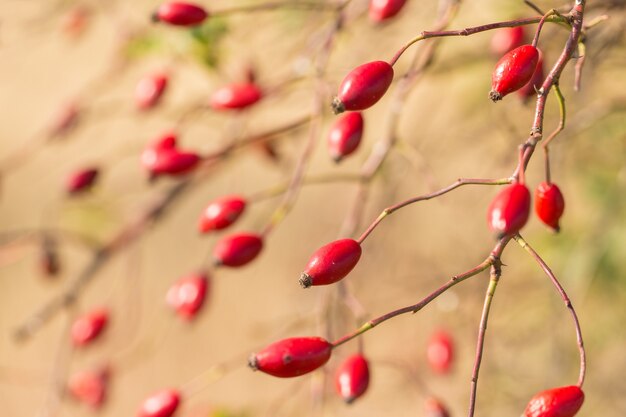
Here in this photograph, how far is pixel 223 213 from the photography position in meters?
0.98

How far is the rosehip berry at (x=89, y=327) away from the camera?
4.51ft

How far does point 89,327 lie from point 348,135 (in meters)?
0.70

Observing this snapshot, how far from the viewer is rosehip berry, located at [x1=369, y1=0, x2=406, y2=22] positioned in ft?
3.05

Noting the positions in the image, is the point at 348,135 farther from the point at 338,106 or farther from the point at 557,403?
the point at 557,403

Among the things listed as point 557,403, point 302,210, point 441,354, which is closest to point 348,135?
point 557,403

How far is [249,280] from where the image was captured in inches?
118

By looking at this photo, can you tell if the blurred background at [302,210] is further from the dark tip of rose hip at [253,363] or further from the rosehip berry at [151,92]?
the dark tip of rose hip at [253,363]

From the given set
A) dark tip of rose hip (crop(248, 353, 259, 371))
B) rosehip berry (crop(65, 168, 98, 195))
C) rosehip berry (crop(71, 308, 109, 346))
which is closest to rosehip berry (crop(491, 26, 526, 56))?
dark tip of rose hip (crop(248, 353, 259, 371))

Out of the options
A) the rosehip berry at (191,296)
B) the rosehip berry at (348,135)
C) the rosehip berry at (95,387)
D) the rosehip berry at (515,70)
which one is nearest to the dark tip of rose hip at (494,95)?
the rosehip berry at (515,70)

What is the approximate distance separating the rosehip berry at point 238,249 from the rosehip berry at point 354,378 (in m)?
0.16

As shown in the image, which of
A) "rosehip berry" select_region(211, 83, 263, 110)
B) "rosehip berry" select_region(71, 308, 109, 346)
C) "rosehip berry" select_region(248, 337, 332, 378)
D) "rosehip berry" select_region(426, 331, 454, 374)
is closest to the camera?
"rosehip berry" select_region(248, 337, 332, 378)

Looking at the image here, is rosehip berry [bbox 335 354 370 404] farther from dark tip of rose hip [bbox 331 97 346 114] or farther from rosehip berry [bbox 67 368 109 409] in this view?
rosehip berry [bbox 67 368 109 409]

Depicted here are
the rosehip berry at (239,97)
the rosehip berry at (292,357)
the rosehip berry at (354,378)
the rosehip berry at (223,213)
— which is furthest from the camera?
the rosehip berry at (239,97)

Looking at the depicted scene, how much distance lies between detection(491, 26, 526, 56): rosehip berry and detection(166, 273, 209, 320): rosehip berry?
1.68 feet
